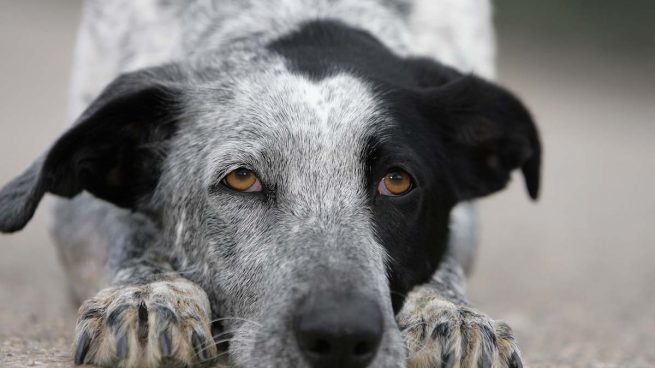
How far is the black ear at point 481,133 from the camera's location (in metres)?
4.05

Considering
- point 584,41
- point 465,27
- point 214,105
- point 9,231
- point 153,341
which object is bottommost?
point 153,341

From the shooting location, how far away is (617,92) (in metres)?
16.2

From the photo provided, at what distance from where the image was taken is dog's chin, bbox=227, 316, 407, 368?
2.96m

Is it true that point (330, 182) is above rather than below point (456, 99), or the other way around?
below

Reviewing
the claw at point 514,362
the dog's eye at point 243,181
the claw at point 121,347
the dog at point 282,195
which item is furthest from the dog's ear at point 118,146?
the claw at point 514,362

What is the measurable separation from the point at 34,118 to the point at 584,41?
34.4 feet

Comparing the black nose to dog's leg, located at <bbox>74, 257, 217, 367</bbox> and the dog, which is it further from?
dog's leg, located at <bbox>74, 257, 217, 367</bbox>

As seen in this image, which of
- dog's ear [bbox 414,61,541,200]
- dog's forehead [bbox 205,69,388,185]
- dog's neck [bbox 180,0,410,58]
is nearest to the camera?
dog's forehead [bbox 205,69,388,185]

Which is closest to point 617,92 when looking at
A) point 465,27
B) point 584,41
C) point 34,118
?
point 584,41

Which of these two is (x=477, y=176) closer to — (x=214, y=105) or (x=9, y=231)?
(x=214, y=105)

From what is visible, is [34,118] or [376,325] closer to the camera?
[376,325]

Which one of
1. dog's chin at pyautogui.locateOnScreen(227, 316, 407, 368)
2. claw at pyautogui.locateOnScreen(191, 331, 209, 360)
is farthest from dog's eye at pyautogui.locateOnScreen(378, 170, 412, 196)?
claw at pyautogui.locateOnScreen(191, 331, 209, 360)

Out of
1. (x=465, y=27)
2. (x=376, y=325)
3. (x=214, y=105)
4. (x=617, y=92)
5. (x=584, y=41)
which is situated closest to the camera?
(x=376, y=325)

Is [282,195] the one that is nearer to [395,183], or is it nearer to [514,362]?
[395,183]
